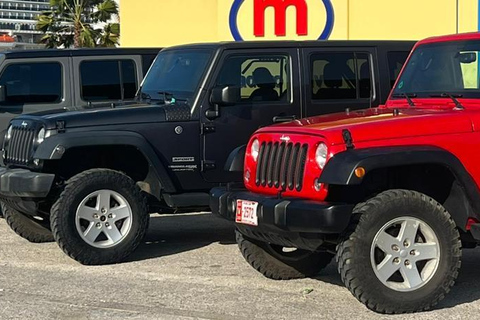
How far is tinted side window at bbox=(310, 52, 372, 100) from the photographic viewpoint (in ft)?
30.7

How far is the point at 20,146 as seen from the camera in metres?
8.97

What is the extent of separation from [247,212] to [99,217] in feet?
7.03

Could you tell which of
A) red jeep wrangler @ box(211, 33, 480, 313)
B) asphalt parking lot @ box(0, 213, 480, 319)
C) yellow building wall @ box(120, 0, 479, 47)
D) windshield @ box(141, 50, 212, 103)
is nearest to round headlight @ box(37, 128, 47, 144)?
asphalt parking lot @ box(0, 213, 480, 319)

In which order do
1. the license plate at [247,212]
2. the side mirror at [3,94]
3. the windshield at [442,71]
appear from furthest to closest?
the side mirror at [3,94] < the windshield at [442,71] < the license plate at [247,212]

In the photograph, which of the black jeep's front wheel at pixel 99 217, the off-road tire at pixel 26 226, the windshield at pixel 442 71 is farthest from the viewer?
the off-road tire at pixel 26 226

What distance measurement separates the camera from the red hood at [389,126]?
637 centimetres

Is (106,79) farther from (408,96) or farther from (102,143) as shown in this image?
(408,96)

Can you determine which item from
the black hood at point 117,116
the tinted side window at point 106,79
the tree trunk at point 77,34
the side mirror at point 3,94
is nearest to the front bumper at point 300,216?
the black hood at point 117,116

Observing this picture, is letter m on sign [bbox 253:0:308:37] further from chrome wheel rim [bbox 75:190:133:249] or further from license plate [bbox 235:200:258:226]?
license plate [bbox 235:200:258:226]

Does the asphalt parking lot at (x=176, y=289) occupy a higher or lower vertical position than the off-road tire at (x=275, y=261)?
lower

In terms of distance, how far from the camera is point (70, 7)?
38781 millimetres

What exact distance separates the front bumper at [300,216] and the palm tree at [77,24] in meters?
31.0

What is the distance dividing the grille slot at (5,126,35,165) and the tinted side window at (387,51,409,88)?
3.54 metres

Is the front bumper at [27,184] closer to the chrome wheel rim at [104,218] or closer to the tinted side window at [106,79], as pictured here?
the chrome wheel rim at [104,218]
